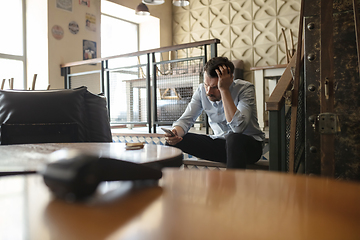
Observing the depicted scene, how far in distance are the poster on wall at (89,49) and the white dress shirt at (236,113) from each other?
146 inches

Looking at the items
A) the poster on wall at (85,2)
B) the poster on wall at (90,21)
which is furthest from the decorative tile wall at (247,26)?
the poster on wall at (85,2)

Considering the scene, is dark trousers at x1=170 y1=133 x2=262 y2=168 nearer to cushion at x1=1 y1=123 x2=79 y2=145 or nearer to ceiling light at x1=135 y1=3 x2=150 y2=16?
cushion at x1=1 y1=123 x2=79 y2=145

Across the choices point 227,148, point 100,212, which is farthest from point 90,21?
point 100,212

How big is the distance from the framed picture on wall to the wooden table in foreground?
217 inches

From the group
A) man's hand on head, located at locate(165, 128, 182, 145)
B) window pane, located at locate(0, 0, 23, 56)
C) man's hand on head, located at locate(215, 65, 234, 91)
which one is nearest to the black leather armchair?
man's hand on head, located at locate(165, 128, 182, 145)

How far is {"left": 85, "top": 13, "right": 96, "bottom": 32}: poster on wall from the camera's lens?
5.51 meters

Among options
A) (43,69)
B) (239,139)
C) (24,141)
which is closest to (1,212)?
(239,139)

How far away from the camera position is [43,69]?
16.4ft

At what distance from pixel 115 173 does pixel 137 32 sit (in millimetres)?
7415

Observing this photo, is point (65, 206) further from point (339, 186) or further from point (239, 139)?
point (239, 139)

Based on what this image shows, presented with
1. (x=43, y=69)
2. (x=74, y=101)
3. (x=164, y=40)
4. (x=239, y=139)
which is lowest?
(x=239, y=139)

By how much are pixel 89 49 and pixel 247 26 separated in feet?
10.6

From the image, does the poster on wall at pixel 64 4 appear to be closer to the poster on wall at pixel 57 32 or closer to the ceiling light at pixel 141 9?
the poster on wall at pixel 57 32

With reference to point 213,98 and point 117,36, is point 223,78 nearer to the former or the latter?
point 213,98
